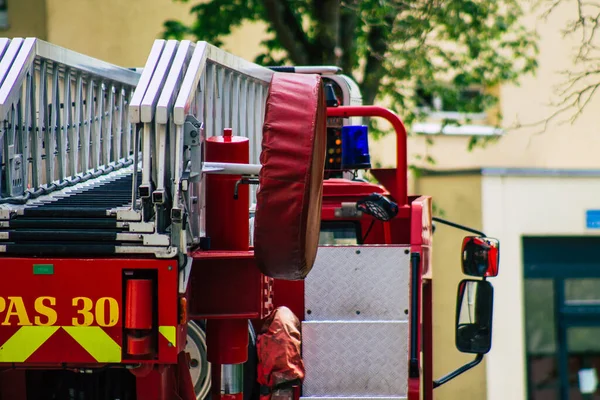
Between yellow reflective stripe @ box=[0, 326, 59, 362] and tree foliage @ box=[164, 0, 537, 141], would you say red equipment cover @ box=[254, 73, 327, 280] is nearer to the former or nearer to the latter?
yellow reflective stripe @ box=[0, 326, 59, 362]

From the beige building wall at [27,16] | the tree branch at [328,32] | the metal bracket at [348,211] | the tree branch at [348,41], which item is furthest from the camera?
the beige building wall at [27,16]

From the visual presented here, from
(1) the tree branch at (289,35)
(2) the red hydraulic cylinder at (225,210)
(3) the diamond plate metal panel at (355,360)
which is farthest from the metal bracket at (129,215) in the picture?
(1) the tree branch at (289,35)

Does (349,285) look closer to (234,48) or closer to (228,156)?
(228,156)

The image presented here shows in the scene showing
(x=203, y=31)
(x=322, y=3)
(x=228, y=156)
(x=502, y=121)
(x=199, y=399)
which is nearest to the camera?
(x=228, y=156)

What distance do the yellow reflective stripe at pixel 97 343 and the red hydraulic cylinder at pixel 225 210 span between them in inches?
27.4

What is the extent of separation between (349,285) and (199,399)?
862 millimetres

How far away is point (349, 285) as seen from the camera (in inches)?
218

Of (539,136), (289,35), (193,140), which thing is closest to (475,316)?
(193,140)

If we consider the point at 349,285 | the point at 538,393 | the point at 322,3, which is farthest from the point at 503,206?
the point at 349,285

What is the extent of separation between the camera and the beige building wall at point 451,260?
54.1 feet

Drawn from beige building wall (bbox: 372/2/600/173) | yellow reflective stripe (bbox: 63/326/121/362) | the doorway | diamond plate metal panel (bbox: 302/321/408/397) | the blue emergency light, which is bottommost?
the doorway

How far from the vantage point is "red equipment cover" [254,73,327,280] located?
418 cm

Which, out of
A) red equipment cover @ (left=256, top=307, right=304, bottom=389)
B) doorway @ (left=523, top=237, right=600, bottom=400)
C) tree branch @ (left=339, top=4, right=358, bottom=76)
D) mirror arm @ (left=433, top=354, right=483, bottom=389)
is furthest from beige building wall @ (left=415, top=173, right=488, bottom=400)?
red equipment cover @ (left=256, top=307, right=304, bottom=389)

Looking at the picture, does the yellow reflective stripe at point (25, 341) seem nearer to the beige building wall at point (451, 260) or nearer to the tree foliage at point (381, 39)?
the tree foliage at point (381, 39)
